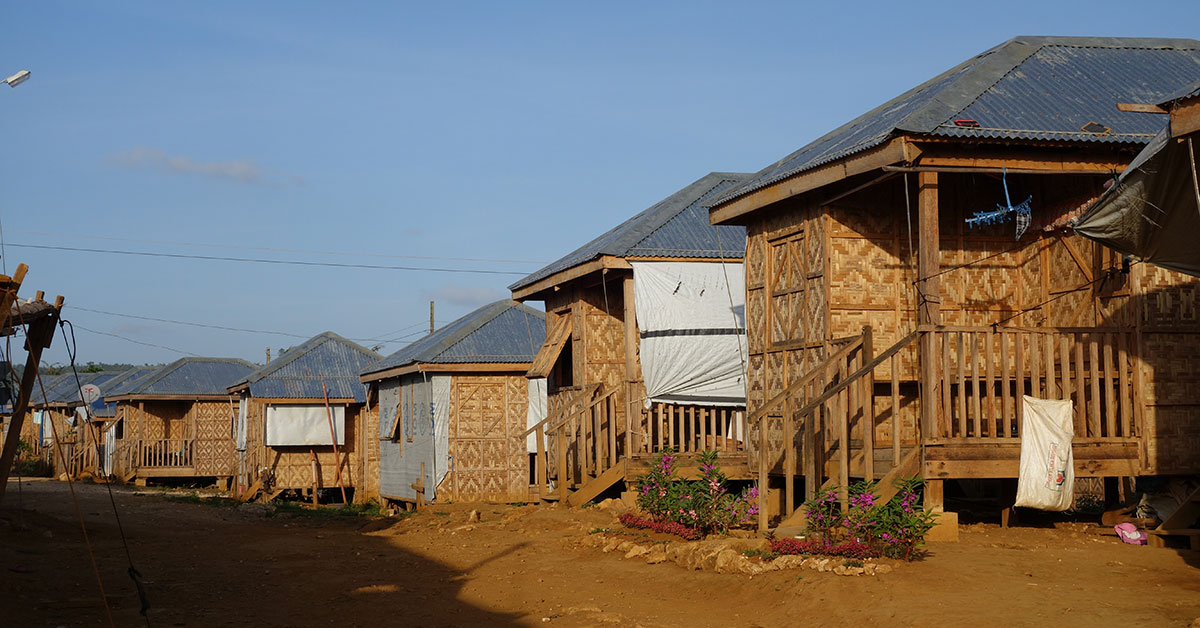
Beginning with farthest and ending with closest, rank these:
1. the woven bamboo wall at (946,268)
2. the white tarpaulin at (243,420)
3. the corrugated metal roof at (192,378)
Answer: the corrugated metal roof at (192,378)
the white tarpaulin at (243,420)
the woven bamboo wall at (946,268)

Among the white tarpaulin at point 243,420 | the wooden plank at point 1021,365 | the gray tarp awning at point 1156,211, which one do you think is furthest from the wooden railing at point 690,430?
the white tarpaulin at point 243,420

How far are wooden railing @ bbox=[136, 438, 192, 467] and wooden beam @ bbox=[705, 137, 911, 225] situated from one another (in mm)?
27991

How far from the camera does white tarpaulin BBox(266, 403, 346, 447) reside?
1126 inches

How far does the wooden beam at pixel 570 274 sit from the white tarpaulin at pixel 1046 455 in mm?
7332

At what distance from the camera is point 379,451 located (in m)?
27.6

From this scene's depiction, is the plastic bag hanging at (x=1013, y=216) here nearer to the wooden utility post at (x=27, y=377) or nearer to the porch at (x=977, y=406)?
the porch at (x=977, y=406)

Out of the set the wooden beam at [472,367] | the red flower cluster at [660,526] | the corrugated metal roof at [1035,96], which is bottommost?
the red flower cluster at [660,526]

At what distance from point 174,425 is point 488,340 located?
2044 cm

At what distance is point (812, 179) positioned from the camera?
11.8m

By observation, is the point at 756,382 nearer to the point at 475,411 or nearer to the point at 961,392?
the point at 961,392

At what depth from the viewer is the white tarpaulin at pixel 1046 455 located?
973 cm

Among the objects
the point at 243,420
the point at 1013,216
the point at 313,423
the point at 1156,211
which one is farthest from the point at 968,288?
the point at 243,420

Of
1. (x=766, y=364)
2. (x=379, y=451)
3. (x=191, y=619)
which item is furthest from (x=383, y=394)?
(x=191, y=619)

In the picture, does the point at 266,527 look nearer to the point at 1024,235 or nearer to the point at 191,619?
the point at 191,619
